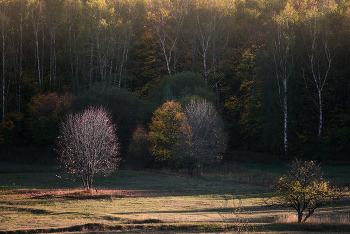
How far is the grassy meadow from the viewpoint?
1722cm

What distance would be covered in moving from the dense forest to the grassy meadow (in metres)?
11.1

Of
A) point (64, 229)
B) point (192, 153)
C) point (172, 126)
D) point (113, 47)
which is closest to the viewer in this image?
point (64, 229)

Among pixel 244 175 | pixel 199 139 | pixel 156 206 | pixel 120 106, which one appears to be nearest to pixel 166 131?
pixel 199 139

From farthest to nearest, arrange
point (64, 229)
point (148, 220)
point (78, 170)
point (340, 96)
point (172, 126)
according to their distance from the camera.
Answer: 1. point (340, 96)
2. point (172, 126)
3. point (78, 170)
4. point (148, 220)
5. point (64, 229)

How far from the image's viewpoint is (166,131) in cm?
4694

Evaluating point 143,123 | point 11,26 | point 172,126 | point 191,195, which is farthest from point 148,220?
point 11,26

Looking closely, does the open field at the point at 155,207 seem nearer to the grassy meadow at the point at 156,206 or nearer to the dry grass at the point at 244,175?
the grassy meadow at the point at 156,206

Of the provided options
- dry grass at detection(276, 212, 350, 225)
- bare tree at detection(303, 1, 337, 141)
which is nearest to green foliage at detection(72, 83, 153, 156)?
bare tree at detection(303, 1, 337, 141)

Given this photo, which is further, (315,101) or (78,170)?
(315,101)

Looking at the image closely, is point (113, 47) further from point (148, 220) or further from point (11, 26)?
point (148, 220)

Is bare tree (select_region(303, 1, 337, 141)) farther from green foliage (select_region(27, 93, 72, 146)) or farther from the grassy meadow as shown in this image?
green foliage (select_region(27, 93, 72, 146))

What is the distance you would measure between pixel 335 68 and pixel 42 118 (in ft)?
150

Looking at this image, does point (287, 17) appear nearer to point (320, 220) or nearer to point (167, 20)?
point (167, 20)

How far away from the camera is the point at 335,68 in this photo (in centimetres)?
5469
